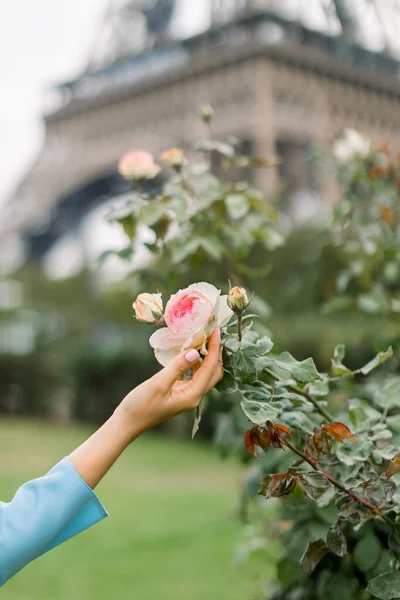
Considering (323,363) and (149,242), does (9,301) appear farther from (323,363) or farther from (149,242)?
(149,242)

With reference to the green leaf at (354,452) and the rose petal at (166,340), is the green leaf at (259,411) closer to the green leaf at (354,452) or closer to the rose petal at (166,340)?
the rose petal at (166,340)

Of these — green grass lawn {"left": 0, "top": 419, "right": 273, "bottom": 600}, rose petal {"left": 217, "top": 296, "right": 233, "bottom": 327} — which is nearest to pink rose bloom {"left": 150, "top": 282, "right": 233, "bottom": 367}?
rose petal {"left": 217, "top": 296, "right": 233, "bottom": 327}

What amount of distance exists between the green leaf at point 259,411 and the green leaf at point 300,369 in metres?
0.06

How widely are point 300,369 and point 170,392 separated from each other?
0.62ft

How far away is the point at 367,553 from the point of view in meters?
1.30

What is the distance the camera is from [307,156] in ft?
7.77

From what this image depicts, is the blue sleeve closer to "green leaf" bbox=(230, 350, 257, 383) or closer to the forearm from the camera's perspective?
the forearm

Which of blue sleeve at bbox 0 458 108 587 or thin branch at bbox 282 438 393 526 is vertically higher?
blue sleeve at bbox 0 458 108 587

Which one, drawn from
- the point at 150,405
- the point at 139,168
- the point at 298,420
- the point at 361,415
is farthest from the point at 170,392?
the point at 139,168

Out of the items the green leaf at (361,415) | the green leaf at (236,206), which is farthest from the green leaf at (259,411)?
the green leaf at (236,206)

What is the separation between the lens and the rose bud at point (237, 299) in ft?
3.22

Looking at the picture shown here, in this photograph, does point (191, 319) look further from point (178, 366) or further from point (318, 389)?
point (318, 389)

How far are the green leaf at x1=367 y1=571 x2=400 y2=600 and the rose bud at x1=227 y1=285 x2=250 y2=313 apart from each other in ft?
1.47

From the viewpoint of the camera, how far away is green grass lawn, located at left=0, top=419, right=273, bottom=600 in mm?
3416
